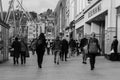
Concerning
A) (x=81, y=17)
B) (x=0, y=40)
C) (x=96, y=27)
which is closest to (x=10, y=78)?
(x=0, y=40)

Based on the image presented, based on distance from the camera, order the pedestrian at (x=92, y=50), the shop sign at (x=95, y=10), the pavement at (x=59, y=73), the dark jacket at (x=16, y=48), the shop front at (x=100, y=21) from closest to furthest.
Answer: the pavement at (x=59, y=73) < the pedestrian at (x=92, y=50) < the dark jacket at (x=16, y=48) < the shop front at (x=100, y=21) < the shop sign at (x=95, y=10)

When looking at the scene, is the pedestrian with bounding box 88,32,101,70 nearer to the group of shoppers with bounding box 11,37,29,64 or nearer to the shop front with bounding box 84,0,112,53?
the group of shoppers with bounding box 11,37,29,64

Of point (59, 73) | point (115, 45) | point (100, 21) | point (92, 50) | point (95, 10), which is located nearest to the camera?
point (59, 73)

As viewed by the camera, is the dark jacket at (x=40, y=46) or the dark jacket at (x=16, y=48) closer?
the dark jacket at (x=40, y=46)

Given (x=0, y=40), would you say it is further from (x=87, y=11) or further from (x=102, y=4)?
(x=87, y=11)

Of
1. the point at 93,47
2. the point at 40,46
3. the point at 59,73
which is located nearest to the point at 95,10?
the point at 40,46

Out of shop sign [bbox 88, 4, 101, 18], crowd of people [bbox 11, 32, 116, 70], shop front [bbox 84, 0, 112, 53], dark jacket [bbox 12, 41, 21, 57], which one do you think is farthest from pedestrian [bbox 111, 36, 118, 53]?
shop sign [bbox 88, 4, 101, 18]

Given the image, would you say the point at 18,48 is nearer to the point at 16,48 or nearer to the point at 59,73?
the point at 16,48

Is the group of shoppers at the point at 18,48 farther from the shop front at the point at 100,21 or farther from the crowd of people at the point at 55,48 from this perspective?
the shop front at the point at 100,21

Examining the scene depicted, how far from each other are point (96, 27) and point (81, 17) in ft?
24.7

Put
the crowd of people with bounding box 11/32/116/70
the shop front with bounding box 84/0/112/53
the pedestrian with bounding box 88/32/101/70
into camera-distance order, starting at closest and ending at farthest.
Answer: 1. the pedestrian with bounding box 88/32/101/70
2. the crowd of people with bounding box 11/32/116/70
3. the shop front with bounding box 84/0/112/53

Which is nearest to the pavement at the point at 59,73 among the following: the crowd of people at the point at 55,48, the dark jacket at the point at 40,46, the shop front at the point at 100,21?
the crowd of people at the point at 55,48

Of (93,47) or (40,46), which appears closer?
(93,47)

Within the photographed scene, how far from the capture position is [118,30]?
25250 millimetres
